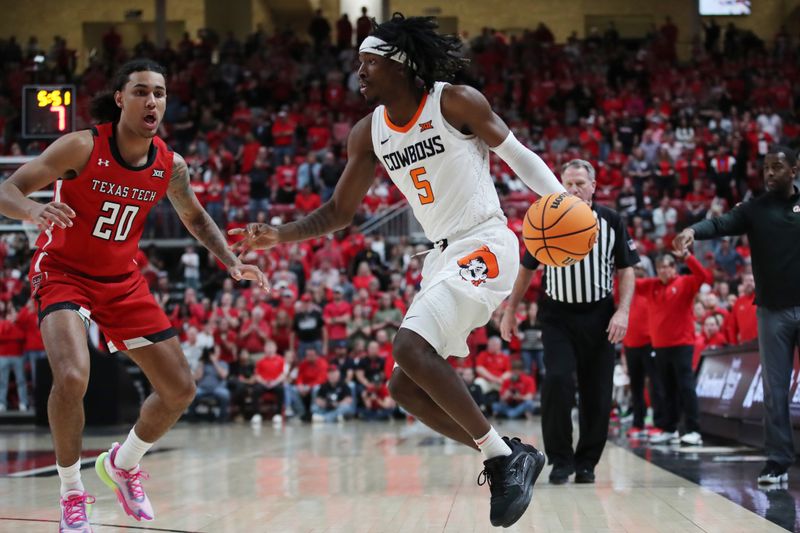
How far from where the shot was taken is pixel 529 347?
51.4 ft

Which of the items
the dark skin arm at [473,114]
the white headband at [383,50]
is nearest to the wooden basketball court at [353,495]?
the dark skin arm at [473,114]

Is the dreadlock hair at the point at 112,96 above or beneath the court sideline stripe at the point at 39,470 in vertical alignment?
above

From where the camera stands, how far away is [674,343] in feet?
34.0

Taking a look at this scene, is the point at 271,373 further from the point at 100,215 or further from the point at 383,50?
the point at 383,50

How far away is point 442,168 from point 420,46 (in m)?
0.57

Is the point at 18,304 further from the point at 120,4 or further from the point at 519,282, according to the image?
the point at 120,4

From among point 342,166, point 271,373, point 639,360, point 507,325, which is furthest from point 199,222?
point 342,166

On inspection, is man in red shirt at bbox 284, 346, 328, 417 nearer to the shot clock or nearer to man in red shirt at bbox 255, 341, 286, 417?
man in red shirt at bbox 255, 341, 286, 417

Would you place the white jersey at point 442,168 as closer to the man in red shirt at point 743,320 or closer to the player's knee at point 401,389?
the player's knee at point 401,389

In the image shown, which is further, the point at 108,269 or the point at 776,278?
the point at 776,278

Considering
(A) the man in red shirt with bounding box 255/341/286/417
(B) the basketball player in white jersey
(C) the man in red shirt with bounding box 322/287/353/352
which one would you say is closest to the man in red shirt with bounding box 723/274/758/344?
(C) the man in red shirt with bounding box 322/287/353/352

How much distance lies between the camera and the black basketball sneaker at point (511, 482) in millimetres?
4078

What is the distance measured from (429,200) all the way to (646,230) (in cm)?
1463

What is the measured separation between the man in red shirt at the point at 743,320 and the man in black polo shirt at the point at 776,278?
487 cm
